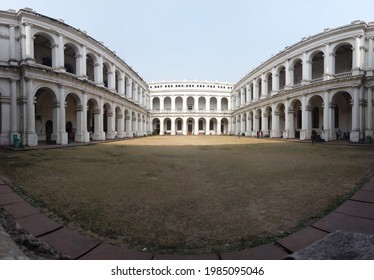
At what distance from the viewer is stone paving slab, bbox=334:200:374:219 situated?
304cm

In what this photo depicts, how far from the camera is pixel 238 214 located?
336cm

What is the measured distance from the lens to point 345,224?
276cm

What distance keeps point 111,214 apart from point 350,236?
130 inches

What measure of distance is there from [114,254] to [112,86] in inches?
1057

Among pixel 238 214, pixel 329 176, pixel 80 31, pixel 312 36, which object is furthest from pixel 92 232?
pixel 312 36

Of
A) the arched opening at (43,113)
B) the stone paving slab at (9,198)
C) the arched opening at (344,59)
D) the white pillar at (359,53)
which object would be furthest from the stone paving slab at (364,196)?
the arched opening at (344,59)

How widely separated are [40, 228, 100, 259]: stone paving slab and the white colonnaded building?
50.5 feet

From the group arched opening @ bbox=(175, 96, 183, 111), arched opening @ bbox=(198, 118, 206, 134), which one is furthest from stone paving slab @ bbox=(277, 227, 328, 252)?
arched opening @ bbox=(175, 96, 183, 111)

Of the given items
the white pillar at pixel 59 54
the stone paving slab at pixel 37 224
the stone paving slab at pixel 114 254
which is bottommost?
the stone paving slab at pixel 114 254

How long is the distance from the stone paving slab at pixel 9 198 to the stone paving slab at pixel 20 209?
0.19 metres

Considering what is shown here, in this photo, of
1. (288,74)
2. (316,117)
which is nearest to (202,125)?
(288,74)

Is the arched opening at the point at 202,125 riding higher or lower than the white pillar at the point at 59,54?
lower

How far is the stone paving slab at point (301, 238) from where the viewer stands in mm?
2330

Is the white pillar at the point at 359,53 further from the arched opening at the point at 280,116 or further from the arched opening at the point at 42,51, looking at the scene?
the arched opening at the point at 42,51
